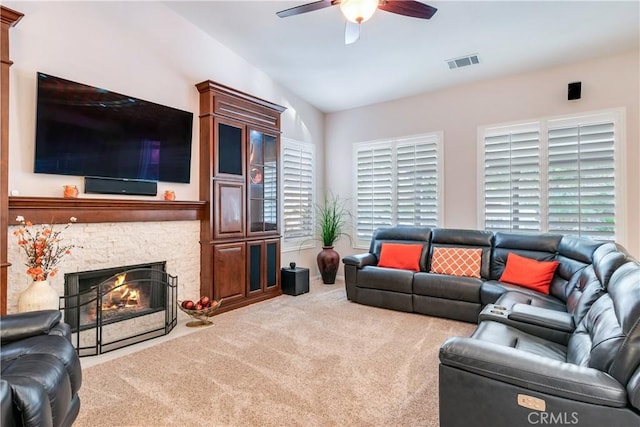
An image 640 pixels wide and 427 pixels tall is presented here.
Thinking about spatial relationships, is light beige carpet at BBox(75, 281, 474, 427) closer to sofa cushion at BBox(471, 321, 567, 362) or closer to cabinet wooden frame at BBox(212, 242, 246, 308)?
cabinet wooden frame at BBox(212, 242, 246, 308)

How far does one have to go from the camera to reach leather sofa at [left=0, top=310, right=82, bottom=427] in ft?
4.49

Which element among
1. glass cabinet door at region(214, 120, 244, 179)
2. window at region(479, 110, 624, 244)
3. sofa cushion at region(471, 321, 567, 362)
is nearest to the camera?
sofa cushion at region(471, 321, 567, 362)

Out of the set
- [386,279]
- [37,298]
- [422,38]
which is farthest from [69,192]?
[422,38]

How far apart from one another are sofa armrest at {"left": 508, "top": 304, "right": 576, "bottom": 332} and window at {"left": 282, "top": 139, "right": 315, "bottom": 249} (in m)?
3.61

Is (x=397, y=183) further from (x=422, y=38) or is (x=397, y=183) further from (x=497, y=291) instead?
(x=497, y=291)

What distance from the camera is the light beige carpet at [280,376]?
6.93ft

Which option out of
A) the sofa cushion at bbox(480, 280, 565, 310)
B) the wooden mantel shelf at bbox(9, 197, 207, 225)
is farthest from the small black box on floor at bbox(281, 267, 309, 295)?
the sofa cushion at bbox(480, 280, 565, 310)

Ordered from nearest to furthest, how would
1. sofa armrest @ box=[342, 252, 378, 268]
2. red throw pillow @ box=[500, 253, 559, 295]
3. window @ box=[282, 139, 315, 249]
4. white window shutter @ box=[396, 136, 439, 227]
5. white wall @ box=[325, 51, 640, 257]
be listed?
red throw pillow @ box=[500, 253, 559, 295] < white wall @ box=[325, 51, 640, 257] < sofa armrest @ box=[342, 252, 378, 268] < white window shutter @ box=[396, 136, 439, 227] < window @ box=[282, 139, 315, 249]

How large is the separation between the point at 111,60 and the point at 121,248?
6.12ft

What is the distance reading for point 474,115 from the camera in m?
4.83

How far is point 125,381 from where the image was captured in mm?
2529

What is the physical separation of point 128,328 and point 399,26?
423 centimetres

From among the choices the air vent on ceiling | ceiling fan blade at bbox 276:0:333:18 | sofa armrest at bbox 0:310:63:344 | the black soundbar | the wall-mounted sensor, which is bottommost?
sofa armrest at bbox 0:310:63:344

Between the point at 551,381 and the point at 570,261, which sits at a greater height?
the point at 570,261
